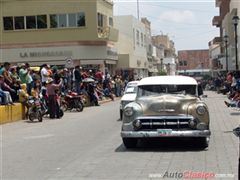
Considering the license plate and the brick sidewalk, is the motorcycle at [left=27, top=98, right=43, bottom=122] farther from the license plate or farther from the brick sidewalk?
the license plate

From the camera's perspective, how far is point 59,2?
54875mm

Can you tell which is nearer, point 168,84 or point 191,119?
point 191,119

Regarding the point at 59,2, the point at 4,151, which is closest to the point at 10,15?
the point at 59,2

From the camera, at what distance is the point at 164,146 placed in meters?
13.5

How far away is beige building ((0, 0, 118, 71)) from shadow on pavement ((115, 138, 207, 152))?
40041 mm

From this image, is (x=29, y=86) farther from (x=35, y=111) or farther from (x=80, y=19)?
(x=80, y=19)

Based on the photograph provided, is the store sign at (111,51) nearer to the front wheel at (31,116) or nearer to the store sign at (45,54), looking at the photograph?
the store sign at (45,54)

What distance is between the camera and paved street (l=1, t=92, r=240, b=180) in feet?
33.3

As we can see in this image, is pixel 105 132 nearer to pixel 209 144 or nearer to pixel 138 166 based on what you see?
pixel 209 144

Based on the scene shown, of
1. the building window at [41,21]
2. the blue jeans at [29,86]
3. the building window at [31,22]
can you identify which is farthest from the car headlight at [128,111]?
the building window at [31,22]

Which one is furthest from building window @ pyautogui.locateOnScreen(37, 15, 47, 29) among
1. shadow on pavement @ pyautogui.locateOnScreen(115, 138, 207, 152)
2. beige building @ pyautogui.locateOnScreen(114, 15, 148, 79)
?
shadow on pavement @ pyautogui.locateOnScreen(115, 138, 207, 152)

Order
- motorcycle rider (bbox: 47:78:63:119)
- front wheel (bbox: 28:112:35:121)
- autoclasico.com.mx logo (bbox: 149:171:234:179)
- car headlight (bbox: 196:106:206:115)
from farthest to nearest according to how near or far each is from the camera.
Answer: motorcycle rider (bbox: 47:78:63:119) → front wheel (bbox: 28:112:35:121) → car headlight (bbox: 196:106:206:115) → autoclasico.com.mx logo (bbox: 149:171:234:179)

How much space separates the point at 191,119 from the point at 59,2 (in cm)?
4378

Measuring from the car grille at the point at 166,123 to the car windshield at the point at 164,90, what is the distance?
112cm
